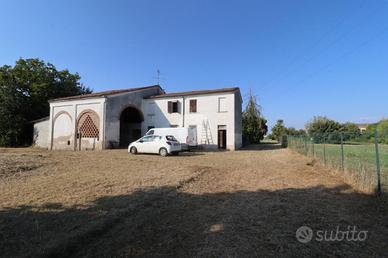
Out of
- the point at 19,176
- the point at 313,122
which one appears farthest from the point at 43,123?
the point at 313,122

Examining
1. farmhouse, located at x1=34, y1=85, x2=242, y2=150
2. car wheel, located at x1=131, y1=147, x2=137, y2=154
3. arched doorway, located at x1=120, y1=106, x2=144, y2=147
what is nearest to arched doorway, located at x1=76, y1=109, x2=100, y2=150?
farmhouse, located at x1=34, y1=85, x2=242, y2=150

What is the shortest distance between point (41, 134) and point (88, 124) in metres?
8.09

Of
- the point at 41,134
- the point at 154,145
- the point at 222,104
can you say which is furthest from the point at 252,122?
the point at 41,134

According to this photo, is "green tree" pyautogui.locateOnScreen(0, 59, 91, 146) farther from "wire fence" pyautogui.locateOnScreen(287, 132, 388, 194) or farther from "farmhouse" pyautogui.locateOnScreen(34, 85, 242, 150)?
"wire fence" pyautogui.locateOnScreen(287, 132, 388, 194)

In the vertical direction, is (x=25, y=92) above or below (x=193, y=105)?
above

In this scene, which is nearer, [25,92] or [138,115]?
[138,115]

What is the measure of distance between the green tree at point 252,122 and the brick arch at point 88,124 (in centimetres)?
2142

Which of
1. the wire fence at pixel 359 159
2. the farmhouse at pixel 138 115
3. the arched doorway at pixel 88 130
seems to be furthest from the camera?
the farmhouse at pixel 138 115

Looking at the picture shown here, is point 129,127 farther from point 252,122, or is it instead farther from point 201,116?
point 252,122

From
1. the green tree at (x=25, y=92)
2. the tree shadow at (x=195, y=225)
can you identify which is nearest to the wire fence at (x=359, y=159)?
the tree shadow at (x=195, y=225)

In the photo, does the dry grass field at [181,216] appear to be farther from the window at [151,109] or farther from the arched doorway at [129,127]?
the arched doorway at [129,127]

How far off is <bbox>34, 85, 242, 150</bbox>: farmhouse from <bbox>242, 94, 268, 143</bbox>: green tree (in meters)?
13.0

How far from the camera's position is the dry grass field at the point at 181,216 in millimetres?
3158

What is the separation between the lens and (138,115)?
83.1ft
